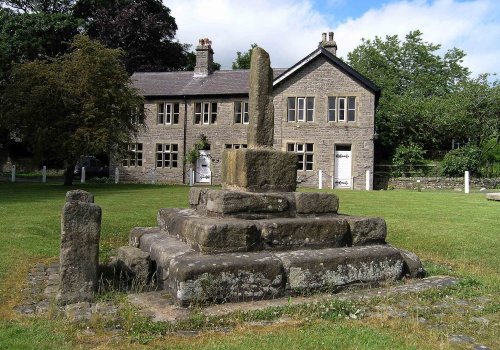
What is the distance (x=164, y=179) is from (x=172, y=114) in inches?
184

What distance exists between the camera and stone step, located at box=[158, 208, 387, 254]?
5898mm

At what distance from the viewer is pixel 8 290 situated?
599 centimetres

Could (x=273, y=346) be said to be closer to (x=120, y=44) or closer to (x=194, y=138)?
(x=194, y=138)

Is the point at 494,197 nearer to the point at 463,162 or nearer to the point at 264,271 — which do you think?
the point at 463,162

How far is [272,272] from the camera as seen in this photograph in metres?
5.69

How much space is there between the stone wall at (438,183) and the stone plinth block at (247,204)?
23.6 metres

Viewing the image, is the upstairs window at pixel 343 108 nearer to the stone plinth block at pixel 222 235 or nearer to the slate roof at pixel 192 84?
the slate roof at pixel 192 84

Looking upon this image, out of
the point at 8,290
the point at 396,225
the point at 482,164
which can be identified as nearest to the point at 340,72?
the point at 482,164

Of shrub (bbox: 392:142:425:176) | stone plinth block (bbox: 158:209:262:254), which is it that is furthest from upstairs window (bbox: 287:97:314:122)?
stone plinth block (bbox: 158:209:262:254)

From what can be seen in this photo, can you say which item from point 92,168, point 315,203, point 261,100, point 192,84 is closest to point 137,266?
point 315,203

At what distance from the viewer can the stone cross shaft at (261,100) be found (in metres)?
7.36

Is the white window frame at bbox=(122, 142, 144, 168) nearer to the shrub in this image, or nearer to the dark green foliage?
the shrub

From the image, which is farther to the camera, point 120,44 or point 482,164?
point 120,44

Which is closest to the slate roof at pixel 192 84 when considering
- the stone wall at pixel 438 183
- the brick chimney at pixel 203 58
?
the brick chimney at pixel 203 58
